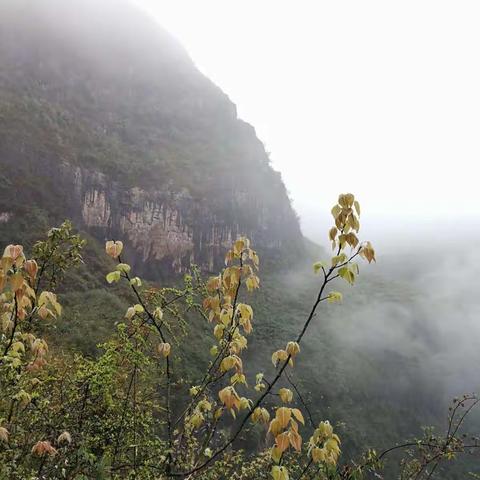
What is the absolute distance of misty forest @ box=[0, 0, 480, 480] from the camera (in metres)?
4.71

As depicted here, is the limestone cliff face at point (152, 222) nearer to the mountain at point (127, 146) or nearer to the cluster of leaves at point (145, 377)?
the mountain at point (127, 146)

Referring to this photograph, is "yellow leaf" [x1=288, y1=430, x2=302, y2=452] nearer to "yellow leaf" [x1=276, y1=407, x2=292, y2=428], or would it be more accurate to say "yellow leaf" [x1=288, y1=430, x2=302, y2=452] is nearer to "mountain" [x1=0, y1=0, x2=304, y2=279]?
"yellow leaf" [x1=276, y1=407, x2=292, y2=428]

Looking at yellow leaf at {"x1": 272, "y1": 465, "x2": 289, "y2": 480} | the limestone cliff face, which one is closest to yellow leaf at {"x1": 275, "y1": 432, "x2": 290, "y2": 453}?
yellow leaf at {"x1": 272, "y1": 465, "x2": 289, "y2": 480}

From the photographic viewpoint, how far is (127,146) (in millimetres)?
83500

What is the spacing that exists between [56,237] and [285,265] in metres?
97.2

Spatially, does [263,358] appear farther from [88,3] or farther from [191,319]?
[88,3]

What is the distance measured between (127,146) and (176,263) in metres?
28.5

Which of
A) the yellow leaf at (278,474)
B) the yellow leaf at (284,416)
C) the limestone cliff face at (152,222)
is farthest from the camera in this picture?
the limestone cliff face at (152,222)

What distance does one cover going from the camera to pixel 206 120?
105m

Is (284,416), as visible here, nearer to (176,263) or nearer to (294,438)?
(294,438)

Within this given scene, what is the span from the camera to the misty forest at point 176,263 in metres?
4.71

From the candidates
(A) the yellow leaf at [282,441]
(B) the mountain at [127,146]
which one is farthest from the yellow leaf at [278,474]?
(B) the mountain at [127,146]

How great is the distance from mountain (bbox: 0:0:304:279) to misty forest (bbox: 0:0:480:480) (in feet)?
1.15

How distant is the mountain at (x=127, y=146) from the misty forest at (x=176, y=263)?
13.8 inches
